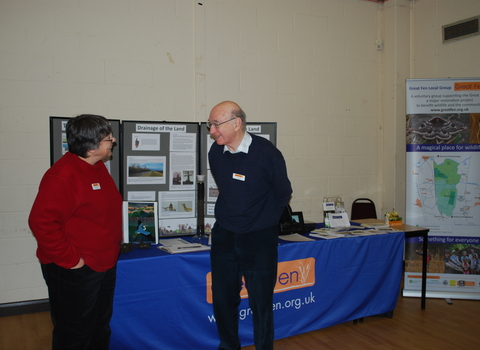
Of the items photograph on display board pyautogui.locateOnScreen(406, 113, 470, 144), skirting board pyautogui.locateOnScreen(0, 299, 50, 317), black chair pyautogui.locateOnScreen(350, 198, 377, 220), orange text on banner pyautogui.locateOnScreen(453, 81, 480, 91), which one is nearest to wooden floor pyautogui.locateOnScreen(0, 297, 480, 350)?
skirting board pyautogui.locateOnScreen(0, 299, 50, 317)

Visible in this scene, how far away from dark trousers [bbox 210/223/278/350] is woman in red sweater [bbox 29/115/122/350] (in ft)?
2.12

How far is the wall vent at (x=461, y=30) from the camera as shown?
162 inches

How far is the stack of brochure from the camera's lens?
252cm

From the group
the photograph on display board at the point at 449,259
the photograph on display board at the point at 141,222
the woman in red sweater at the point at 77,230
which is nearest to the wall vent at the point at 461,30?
the photograph on display board at the point at 449,259

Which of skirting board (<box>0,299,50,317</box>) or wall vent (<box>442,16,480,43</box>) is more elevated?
wall vent (<box>442,16,480,43</box>)

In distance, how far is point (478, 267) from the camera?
3.71 meters

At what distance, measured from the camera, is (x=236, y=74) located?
4.04 m

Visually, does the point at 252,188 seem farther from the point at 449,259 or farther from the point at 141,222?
the point at 449,259

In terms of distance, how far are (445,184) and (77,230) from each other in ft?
10.9

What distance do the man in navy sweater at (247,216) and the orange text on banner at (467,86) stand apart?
2.48m

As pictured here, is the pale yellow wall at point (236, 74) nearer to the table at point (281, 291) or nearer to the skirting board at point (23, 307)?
the skirting board at point (23, 307)

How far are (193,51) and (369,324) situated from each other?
2.91 metres

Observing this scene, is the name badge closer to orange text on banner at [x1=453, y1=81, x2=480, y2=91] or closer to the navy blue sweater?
the navy blue sweater

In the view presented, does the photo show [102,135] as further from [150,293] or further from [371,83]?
[371,83]
